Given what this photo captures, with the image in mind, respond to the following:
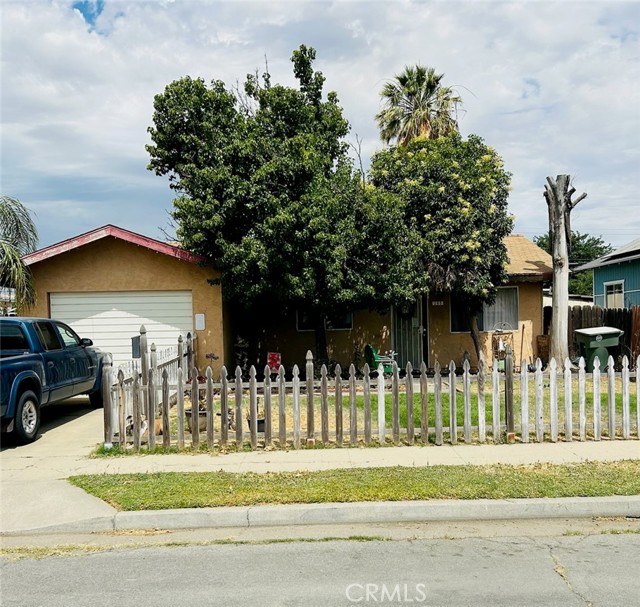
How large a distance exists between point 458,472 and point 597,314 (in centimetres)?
1194

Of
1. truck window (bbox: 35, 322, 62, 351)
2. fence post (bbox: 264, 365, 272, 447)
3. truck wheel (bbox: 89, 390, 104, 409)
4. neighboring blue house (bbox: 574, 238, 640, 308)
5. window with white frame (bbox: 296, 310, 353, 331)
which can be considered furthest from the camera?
neighboring blue house (bbox: 574, 238, 640, 308)

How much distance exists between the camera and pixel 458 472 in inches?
263

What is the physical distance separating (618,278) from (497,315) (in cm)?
657

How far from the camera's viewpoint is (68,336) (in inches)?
425

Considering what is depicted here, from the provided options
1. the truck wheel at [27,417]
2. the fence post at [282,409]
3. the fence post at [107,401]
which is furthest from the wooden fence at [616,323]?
the truck wheel at [27,417]

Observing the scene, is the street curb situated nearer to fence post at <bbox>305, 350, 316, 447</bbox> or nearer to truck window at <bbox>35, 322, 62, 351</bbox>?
fence post at <bbox>305, 350, 316, 447</bbox>

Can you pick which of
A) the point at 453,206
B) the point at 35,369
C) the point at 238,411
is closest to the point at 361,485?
the point at 238,411

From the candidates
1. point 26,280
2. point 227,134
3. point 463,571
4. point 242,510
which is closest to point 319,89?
point 227,134

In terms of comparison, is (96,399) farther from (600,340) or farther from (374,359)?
(600,340)

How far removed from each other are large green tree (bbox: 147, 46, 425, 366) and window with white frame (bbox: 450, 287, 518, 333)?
143 inches

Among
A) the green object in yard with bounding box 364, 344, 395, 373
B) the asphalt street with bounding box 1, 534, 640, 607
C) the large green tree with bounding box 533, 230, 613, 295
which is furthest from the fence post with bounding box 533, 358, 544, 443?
the large green tree with bounding box 533, 230, 613, 295

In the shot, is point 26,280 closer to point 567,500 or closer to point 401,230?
point 401,230

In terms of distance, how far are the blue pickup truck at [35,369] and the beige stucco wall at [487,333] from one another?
9.61m

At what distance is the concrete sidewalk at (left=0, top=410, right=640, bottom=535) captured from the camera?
5629 mm
